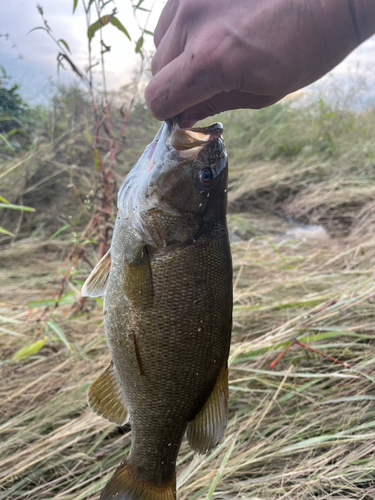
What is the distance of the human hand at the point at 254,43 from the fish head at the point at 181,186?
5.1 inches

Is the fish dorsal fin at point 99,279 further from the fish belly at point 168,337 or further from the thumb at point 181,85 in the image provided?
the thumb at point 181,85

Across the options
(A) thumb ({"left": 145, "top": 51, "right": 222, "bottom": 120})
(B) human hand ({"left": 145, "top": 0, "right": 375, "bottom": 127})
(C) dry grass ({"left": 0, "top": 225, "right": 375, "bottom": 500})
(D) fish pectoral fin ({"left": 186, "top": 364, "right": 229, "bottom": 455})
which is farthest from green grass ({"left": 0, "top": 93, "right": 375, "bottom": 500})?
(B) human hand ({"left": 145, "top": 0, "right": 375, "bottom": 127})

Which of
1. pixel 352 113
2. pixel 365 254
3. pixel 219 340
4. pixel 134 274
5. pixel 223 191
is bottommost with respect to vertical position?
pixel 365 254

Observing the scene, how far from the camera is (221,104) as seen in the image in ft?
3.84

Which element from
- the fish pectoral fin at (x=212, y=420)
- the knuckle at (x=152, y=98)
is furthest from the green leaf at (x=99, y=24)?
the fish pectoral fin at (x=212, y=420)

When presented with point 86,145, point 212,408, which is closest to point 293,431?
point 212,408

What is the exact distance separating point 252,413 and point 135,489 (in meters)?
1.01

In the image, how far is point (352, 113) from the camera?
732 cm

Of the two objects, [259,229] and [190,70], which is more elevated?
[190,70]

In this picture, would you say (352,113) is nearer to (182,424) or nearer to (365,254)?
(365,254)

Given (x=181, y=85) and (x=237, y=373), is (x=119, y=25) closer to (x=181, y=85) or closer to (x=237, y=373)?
(x=181, y=85)

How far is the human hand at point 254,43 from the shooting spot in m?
0.93

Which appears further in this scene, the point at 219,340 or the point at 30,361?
the point at 30,361

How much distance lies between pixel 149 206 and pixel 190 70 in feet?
1.44
